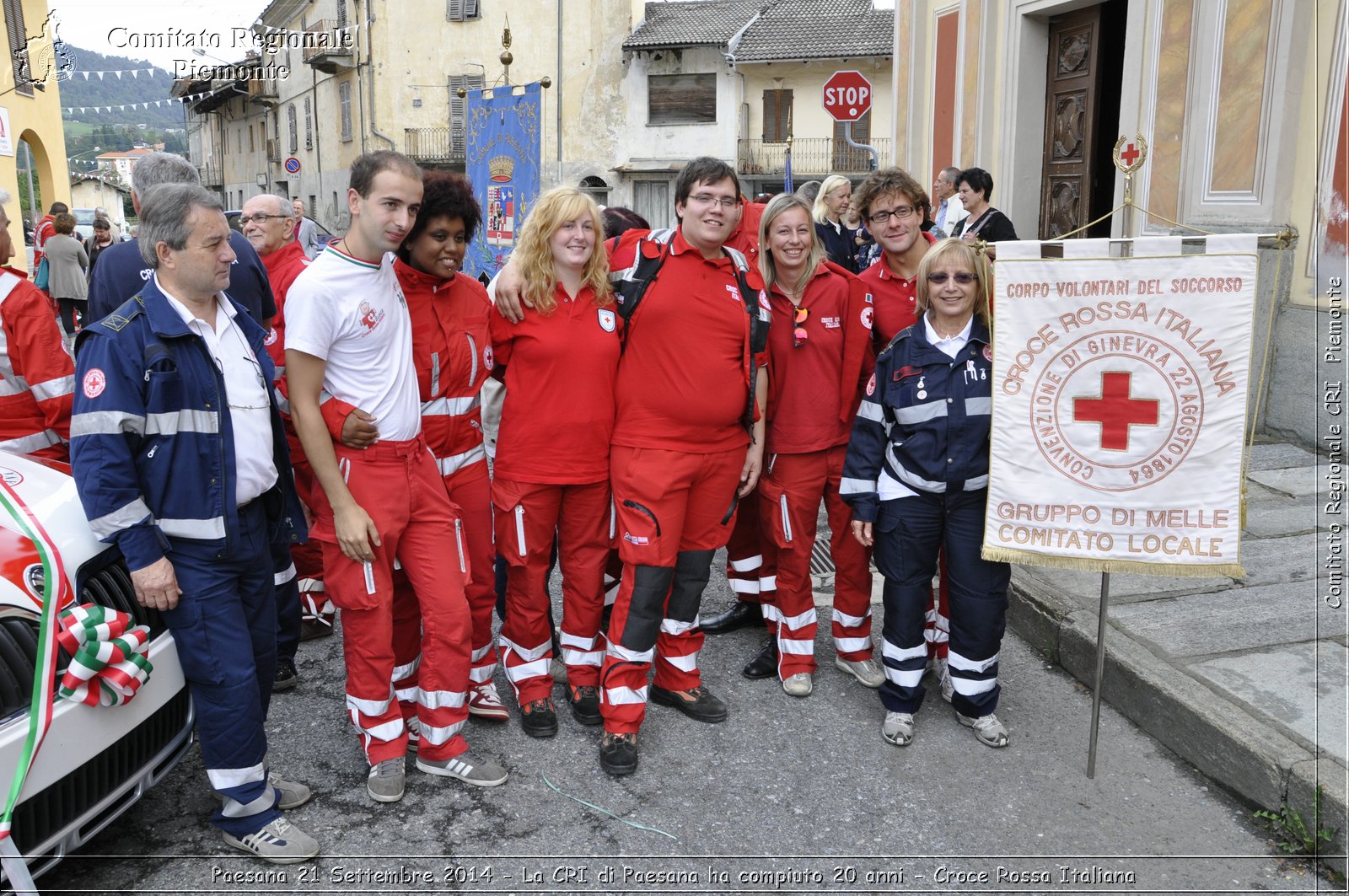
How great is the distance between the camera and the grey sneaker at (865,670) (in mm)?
4352

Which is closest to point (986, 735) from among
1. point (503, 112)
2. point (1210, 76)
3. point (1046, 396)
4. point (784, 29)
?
point (1046, 396)

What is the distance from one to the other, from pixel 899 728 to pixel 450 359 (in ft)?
7.11

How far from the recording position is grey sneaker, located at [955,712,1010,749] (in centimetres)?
380

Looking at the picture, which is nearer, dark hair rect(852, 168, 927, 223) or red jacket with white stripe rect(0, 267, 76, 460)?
red jacket with white stripe rect(0, 267, 76, 460)

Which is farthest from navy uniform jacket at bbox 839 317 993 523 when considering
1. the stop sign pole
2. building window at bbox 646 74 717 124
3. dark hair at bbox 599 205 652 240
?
building window at bbox 646 74 717 124

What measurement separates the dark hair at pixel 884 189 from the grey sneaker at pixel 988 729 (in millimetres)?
2180

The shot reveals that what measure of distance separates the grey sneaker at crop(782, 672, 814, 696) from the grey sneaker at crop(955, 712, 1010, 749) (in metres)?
0.64

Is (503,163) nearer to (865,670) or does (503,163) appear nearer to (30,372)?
(30,372)

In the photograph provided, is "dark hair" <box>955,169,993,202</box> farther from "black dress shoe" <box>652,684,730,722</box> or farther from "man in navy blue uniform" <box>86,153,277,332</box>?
"man in navy blue uniform" <box>86,153,277,332</box>

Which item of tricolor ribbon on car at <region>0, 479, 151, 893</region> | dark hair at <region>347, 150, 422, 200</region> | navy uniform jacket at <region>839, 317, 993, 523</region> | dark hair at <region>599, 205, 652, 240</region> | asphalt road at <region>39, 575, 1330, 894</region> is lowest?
asphalt road at <region>39, 575, 1330, 894</region>

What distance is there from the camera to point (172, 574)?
2.89m

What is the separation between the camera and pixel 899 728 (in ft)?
12.7

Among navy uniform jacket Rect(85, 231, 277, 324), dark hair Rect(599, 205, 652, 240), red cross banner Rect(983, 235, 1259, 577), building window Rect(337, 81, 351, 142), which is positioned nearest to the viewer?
red cross banner Rect(983, 235, 1259, 577)

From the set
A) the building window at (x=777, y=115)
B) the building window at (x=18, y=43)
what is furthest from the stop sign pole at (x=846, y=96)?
the building window at (x=777, y=115)
